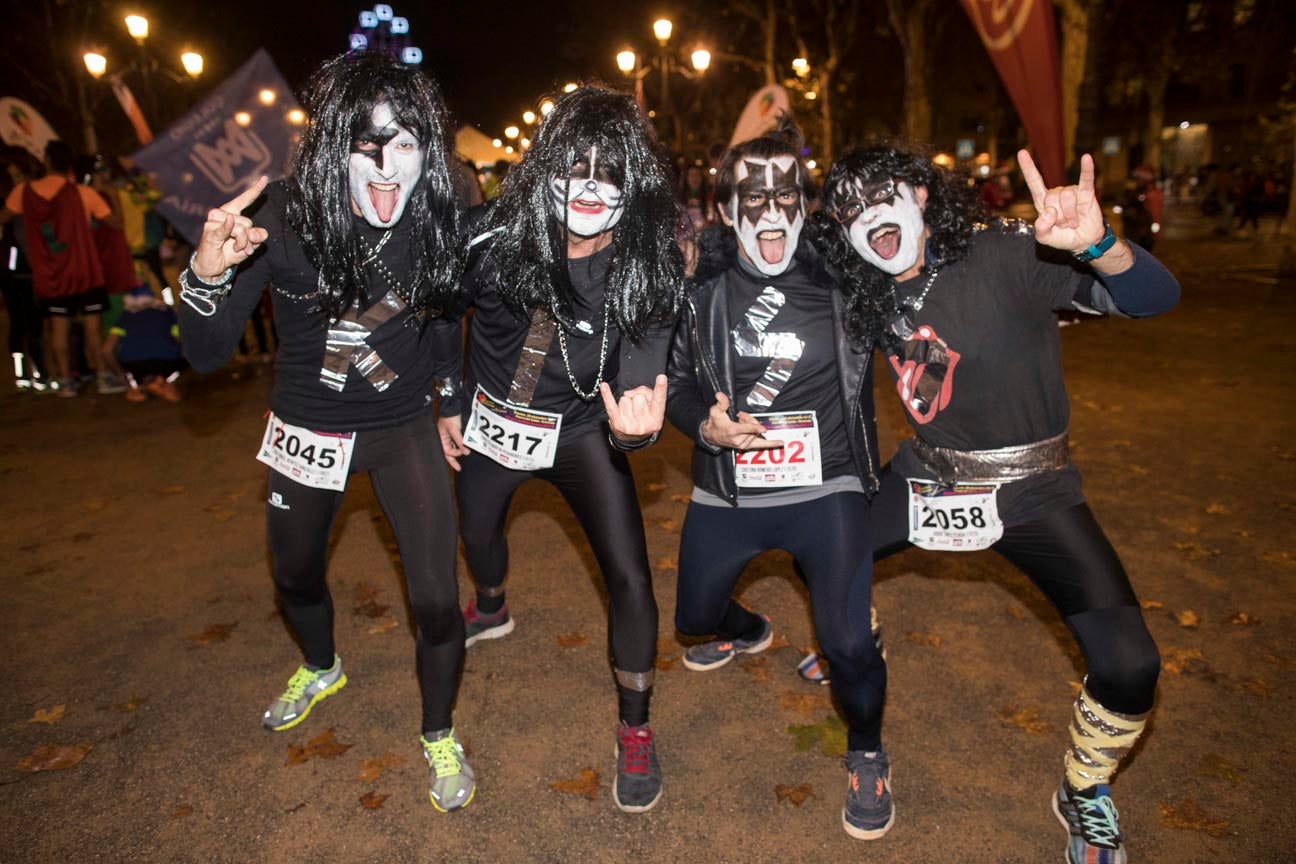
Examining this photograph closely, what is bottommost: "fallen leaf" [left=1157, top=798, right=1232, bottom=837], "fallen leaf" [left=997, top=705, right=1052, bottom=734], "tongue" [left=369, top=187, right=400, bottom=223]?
"fallen leaf" [left=1157, top=798, right=1232, bottom=837]

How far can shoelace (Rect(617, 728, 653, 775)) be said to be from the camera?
10.3 ft

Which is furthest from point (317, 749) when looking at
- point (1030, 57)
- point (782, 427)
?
point (1030, 57)

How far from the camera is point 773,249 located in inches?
123

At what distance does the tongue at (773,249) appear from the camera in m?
3.12

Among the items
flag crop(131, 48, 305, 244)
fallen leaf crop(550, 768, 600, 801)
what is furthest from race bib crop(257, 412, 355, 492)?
flag crop(131, 48, 305, 244)

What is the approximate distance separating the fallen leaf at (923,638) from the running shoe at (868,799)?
1180 millimetres

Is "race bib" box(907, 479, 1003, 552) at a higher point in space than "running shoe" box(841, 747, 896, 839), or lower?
higher

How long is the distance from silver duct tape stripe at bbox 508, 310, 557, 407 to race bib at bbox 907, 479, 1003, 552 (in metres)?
1.41

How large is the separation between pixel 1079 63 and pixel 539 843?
1838cm

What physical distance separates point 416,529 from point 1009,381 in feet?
6.81

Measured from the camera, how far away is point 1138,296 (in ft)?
8.31

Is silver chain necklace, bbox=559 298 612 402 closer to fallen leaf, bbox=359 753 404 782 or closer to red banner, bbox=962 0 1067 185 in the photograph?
fallen leaf, bbox=359 753 404 782

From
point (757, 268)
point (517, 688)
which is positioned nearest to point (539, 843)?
point (517, 688)

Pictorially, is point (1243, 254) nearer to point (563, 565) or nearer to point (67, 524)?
point (563, 565)
